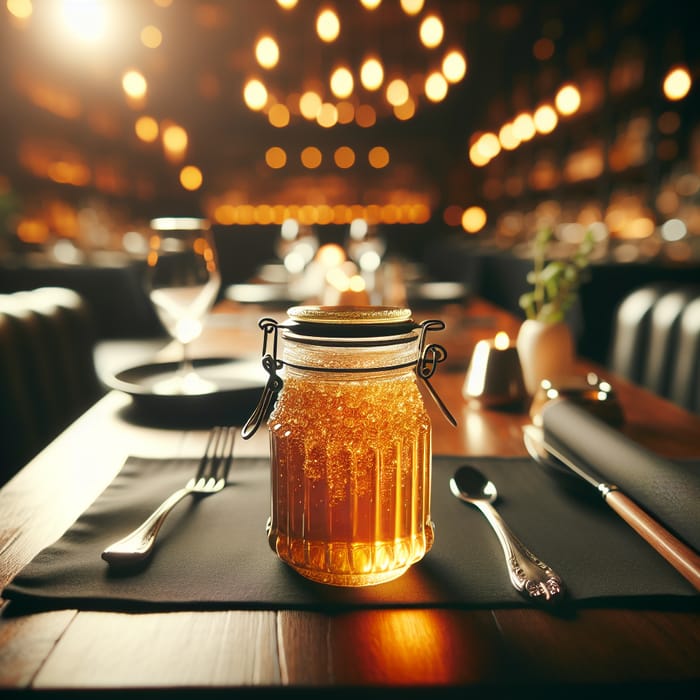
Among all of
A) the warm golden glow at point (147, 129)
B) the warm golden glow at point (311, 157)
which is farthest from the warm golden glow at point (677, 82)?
the warm golden glow at point (147, 129)

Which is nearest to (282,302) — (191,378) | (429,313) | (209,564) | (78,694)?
(429,313)

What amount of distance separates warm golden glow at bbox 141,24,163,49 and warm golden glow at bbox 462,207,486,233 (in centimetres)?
489

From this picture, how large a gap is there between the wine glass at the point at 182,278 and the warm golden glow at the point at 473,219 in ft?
31.9

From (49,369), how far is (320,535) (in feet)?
4.21

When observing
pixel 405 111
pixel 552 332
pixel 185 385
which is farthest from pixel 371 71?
pixel 185 385

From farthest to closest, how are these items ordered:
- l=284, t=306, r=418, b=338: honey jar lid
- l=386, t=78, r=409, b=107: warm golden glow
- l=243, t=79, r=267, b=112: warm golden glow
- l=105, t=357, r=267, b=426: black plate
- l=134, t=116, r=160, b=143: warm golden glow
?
l=134, t=116, r=160, b=143: warm golden glow
l=386, t=78, r=409, b=107: warm golden glow
l=243, t=79, r=267, b=112: warm golden glow
l=105, t=357, r=267, b=426: black plate
l=284, t=306, r=418, b=338: honey jar lid

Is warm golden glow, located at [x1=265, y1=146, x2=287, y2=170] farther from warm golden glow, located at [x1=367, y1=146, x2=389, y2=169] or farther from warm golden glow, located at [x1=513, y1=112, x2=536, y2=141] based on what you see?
warm golden glow, located at [x1=513, y1=112, x2=536, y2=141]

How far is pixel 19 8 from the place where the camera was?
5828mm

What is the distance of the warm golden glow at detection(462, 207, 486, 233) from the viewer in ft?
34.4

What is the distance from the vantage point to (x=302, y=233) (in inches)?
127

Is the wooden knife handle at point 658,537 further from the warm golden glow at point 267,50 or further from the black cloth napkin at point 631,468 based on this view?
the warm golden glow at point 267,50

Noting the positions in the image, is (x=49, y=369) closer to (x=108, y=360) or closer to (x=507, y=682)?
(x=108, y=360)

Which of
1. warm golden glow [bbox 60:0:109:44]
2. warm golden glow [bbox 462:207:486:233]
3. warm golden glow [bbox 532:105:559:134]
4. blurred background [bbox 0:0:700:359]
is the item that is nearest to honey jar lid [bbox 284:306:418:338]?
blurred background [bbox 0:0:700:359]

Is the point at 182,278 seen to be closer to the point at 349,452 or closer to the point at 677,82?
the point at 349,452
